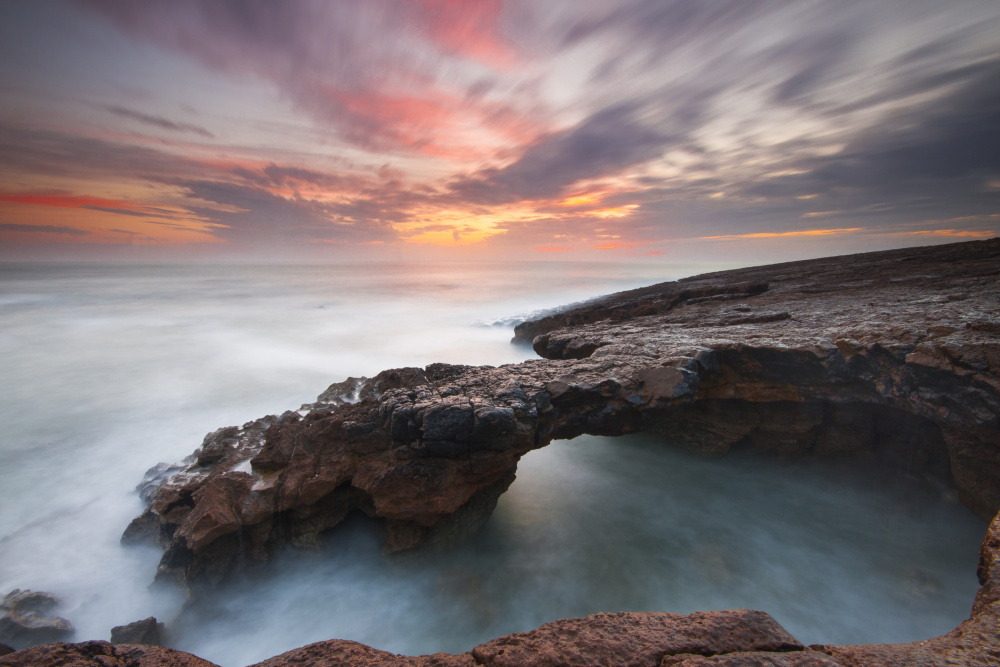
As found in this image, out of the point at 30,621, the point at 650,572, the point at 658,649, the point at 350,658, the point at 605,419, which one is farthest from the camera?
the point at 605,419

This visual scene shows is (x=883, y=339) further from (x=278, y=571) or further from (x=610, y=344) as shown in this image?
(x=278, y=571)

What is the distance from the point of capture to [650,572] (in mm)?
5887

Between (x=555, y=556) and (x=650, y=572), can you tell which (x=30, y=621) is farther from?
(x=650, y=572)

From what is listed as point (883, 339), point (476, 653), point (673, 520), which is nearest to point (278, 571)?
point (476, 653)

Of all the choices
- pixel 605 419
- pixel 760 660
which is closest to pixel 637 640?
pixel 760 660

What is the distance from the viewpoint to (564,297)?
42688 mm

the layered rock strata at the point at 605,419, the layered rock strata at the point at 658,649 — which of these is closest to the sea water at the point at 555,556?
the layered rock strata at the point at 605,419

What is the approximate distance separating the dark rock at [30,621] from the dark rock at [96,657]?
14.3ft

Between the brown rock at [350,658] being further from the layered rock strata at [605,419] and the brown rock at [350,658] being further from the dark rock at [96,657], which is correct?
the layered rock strata at [605,419]

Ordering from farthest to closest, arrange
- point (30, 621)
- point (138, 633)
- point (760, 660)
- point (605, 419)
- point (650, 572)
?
point (605, 419)
point (650, 572)
point (30, 621)
point (138, 633)
point (760, 660)

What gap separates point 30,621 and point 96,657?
15.8 feet

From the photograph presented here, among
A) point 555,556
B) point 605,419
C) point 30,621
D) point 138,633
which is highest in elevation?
point 605,419

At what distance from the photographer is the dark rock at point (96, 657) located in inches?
97.5

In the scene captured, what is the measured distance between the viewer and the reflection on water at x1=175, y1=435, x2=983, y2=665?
5.19 m
